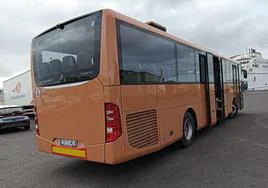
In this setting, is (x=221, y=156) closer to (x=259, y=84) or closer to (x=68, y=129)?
(x=68, y=129)

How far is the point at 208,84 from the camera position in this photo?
9031 mm

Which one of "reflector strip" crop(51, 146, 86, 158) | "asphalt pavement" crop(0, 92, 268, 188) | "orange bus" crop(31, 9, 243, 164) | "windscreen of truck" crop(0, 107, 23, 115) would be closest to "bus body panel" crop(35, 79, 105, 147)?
"orange bus" crop(31, 9, 243, 164)

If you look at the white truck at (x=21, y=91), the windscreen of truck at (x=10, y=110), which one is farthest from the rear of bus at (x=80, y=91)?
the white truck at (x=21, y=91)

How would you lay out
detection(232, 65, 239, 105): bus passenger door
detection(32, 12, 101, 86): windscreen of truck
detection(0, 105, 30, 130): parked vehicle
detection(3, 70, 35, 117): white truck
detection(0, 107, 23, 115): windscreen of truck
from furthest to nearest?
detection(3, 70, 35, 117): white truck
detection(0, 107, 23, 115): windscreen of truck
detection(0, 105, 30, 130): parked vehicle
detection(232, 65, 239, 105): bus passenger door
detection(32, 12, 101, 86): windscreen of truck

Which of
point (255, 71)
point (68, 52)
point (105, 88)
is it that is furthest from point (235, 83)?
point (255, 71)

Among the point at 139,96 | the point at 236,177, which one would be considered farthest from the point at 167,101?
the point at 236,177

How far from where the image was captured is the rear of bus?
451 centimetres

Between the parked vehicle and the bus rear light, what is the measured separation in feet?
34.1

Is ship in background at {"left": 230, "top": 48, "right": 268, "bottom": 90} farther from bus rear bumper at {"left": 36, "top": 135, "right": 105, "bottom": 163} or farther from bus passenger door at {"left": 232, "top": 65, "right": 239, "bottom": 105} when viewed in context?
bus rear bumper at {"left": 36, "top": 135, "right": 105, "bottom": 163}

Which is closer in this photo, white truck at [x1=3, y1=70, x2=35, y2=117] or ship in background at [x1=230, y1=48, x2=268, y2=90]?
white truck at [x1=3, y1=70, x2=35, y2=117]

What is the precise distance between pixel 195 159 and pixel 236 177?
1365 millimetres

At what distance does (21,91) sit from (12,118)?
8411mm

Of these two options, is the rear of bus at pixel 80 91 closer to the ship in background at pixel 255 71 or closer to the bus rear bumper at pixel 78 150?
the bus rear bumper at pixel 78 150

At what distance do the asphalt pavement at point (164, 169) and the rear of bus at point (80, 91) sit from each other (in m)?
0.61
